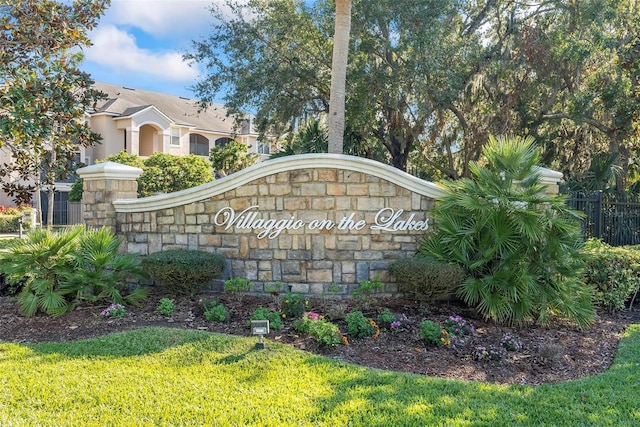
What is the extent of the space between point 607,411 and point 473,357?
1.60 meters

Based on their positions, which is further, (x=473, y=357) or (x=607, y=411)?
(x=473, y=357)

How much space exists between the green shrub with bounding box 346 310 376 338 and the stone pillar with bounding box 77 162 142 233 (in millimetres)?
5024

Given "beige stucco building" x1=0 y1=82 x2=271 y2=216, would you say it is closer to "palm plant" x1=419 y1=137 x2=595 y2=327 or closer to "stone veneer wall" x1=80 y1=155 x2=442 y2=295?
"stone veneer wall" x1=80 y1=155 x2=442 y2=295

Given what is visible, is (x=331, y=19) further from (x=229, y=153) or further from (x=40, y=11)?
(x=40, y=11)

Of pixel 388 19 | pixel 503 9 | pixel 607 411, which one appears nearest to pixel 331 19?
pixel 388 19

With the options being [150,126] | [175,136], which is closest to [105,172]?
[150,126]

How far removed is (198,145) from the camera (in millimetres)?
37094

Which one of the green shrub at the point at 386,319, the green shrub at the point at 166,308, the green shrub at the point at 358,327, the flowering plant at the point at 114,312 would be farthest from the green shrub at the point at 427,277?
the flowering plant at the point at 114,312

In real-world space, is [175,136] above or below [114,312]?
above

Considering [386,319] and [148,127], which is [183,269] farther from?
[148,127]

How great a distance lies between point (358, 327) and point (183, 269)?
9.41 feet

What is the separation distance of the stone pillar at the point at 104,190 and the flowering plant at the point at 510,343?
663 cm

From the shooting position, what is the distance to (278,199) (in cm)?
816

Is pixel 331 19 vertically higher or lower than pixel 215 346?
higher
